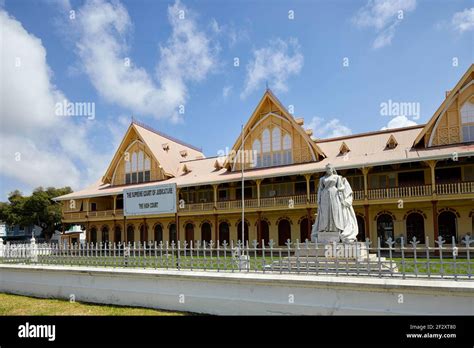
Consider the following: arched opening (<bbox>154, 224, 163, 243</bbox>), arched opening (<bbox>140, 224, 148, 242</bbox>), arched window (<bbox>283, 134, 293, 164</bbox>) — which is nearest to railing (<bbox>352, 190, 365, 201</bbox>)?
arched window (<bbox>283, 134, 293, 164</bbox>)

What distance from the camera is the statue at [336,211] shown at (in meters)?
9.86

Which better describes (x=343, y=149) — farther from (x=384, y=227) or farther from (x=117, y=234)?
(x=117, y=234)

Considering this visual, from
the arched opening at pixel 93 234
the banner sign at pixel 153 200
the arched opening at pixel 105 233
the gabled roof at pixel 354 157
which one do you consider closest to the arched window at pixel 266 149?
the gabled roof at pixel 354 157

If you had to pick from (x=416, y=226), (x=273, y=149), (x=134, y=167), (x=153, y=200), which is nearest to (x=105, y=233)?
(x=134, y=167)

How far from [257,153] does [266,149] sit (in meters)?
0.75

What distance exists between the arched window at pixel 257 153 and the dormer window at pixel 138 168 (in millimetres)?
10135

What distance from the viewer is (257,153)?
92.7ft

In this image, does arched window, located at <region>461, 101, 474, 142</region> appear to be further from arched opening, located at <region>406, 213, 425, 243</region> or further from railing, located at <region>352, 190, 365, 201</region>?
railing, located at <region>352, 190, 365, 201</region>

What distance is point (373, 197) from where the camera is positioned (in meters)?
22.4

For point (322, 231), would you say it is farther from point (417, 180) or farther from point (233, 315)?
point (417, 180)

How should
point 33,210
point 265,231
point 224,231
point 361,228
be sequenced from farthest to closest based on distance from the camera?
point 33,210 < point 224,231 < point 265,231 < point 361,228

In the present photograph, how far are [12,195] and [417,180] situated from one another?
52.5 metres

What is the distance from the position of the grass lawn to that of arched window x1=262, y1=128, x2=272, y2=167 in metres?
18.7
